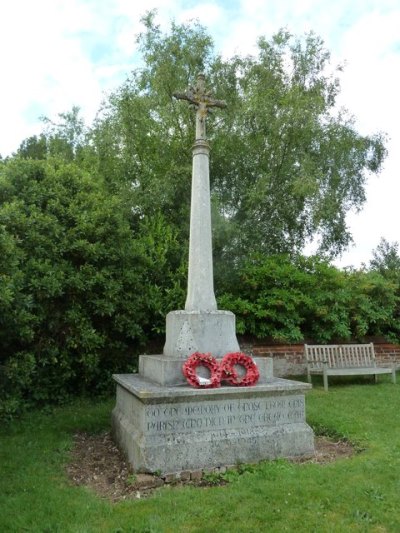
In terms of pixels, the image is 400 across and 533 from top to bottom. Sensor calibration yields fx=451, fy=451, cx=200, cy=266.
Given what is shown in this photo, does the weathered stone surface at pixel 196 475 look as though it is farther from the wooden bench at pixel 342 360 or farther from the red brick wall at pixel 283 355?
the red brick wall at pixel 283 355

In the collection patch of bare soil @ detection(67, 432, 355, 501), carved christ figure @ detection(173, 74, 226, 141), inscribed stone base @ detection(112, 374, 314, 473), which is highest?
carved christ figure @ detection(173, 74, 226, 141)

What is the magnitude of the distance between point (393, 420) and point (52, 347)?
5.79m

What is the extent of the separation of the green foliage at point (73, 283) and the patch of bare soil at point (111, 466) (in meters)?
1.90

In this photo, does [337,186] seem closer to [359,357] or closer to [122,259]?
[359,357]

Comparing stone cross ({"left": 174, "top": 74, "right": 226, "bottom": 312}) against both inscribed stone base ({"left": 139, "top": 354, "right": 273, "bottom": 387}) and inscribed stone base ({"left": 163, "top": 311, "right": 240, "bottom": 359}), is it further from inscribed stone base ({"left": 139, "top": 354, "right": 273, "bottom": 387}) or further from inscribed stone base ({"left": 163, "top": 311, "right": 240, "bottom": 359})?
inscribed stone base ({"left": 139, "top": 354, "right": 273, "bottom": 387})

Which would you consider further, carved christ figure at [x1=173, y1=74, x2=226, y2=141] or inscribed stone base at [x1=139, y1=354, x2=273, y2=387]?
carved christ figure at [x1=173, y1=74, x2=226, y2=141]

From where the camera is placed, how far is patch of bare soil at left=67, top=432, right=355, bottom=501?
4.41 meters

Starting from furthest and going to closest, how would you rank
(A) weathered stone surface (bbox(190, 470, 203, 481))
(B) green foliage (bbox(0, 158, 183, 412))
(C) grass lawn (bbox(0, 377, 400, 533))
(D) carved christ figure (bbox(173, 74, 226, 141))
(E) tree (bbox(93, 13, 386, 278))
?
(E) tree (bbox(93, 13, 386, 278)) < (B) green foliage (bbox(0, 158, 183, 412)) < (D) carved christ figure (bbox(173, 74, 226, 141)) < (A) weathered stone surface (bbox(190, 470, 203, 481)) < (C) grass lawn (bbox(0, 377, 400, 533))

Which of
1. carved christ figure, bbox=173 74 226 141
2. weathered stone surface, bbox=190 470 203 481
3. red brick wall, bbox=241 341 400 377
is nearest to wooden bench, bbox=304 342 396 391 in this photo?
red brick wall, bbox=241 341 400 377

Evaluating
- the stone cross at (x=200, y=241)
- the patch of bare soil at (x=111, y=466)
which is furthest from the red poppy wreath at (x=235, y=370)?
the patch of bare soil at (x=111, y=466)

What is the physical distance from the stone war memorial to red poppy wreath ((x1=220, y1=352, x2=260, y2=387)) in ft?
0.04

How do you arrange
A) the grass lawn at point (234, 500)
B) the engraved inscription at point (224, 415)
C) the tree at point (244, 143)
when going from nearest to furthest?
the grass lawn at point (234, 500) < the engraved inscription at point (224, 415) < the tree at point (244, 143)

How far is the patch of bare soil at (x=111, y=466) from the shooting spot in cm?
441

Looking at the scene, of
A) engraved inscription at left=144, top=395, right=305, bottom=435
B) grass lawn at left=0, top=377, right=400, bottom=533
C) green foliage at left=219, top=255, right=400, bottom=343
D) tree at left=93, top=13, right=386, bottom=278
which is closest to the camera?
grass lawn at left=0, top=377, right=400, bottom=533
